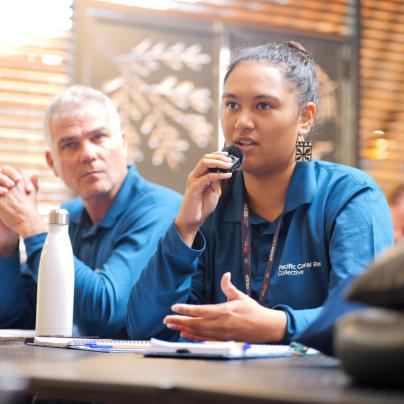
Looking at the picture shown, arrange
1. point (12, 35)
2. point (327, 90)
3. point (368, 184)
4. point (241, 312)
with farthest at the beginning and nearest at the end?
point (327, 90) < point (12, 35) < point (368, 184) < point (241, 312)

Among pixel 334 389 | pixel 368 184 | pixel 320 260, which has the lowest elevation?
pixel 334 389

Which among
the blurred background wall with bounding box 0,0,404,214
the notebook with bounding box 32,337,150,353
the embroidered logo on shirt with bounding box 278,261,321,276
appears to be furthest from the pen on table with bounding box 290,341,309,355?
the blurred background wall with bounding box 0,0,404,214

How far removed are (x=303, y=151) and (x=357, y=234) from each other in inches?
12.0

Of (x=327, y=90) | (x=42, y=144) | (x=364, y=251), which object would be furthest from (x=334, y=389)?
(x=327, y=90)

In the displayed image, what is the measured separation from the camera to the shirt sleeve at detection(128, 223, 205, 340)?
1830mm

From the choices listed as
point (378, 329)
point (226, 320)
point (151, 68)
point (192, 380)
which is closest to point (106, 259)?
point (226, 320)

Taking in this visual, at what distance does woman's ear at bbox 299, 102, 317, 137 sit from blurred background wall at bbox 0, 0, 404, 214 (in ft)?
5.99

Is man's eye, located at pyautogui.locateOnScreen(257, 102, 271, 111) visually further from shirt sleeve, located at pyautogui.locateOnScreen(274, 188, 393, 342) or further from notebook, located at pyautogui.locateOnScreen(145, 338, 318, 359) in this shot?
notebook, located at pyautogui.locateOnScreen(145, 338, 318, 359)

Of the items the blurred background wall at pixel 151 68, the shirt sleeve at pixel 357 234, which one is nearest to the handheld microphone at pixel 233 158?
the shirt sleeve at pixel 357 234

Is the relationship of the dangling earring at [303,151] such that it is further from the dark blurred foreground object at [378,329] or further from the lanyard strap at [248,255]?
the dark blurred foreground object at [378,329]

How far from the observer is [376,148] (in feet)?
15.1

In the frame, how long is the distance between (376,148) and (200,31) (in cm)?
119

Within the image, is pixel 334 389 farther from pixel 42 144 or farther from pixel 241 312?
pixel 42 144

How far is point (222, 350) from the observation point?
4.10 ft
